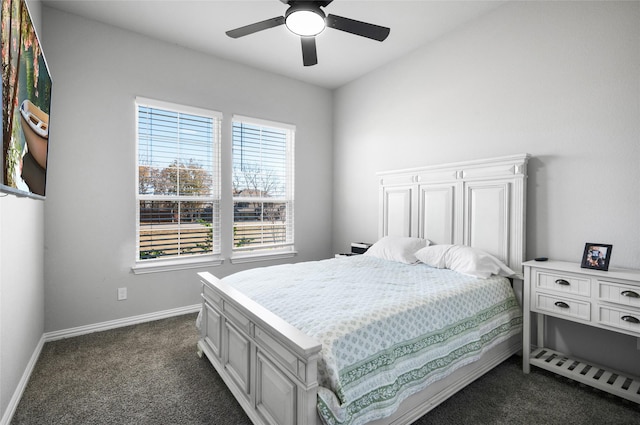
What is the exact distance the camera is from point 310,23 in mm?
2096

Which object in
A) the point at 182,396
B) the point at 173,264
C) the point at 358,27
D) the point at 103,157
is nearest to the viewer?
the point at 182,396

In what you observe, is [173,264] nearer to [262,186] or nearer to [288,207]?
[262,186]

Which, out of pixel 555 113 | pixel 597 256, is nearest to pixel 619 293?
pixel 597 256

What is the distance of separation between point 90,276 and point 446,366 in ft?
10.7

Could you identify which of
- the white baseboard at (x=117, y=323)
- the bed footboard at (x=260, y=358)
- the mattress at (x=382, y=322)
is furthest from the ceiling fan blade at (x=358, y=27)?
the white baseboard at (x=117, y=323)

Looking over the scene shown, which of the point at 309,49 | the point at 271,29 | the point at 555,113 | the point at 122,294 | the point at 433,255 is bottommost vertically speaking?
the point at 122,294

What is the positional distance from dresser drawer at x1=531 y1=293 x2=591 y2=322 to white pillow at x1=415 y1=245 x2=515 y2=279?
0.32 metres

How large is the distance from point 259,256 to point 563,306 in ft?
10.5

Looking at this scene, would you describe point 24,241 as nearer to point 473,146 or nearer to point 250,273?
point 250,273

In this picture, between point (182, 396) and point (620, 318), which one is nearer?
point (620, 318)

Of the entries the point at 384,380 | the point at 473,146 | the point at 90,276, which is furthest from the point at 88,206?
the point at 473,146

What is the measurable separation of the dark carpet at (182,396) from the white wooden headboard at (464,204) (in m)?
0.94

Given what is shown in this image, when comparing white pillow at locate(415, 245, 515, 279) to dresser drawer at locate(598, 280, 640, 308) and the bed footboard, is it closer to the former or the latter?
dresser drawer at locate(598, 280, 640, 308)

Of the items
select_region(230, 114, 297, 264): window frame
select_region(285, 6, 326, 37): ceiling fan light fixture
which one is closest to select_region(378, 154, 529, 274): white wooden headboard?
select_region(230, 114, 297, 264): window frame
